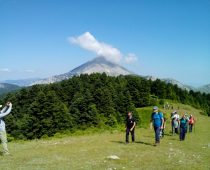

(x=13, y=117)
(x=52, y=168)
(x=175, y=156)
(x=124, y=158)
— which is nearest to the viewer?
(x=52, y=168)

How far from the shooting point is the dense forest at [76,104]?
3339 inches

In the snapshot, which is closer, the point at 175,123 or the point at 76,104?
the point at 175,123

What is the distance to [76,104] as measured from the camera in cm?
9725

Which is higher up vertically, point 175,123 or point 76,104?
point 76,104

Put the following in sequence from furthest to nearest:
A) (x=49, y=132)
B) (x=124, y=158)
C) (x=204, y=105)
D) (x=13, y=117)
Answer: (x=204, y=105), (x=13, y=117), (x=49, y=132), (x=124, y=158)

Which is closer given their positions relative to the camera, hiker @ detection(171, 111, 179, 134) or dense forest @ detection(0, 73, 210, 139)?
hiker @ detection(171, 111, 179, 134)

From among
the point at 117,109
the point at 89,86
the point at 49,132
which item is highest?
the point at 89,86

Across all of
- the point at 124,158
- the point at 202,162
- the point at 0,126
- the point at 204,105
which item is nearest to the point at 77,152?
the point at 124,158

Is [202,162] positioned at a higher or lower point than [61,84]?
lower

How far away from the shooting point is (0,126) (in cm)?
2062

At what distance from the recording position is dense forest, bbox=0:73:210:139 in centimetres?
8481

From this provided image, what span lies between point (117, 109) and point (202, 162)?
3411 inches

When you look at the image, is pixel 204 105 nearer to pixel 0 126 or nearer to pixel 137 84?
pixel 137 84

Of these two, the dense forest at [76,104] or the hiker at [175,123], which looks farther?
the dense forest at [76,104]
